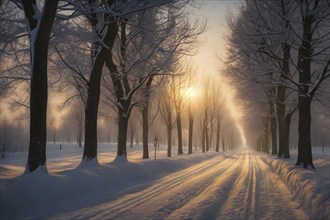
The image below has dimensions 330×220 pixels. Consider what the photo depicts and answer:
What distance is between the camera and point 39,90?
8.82 meters

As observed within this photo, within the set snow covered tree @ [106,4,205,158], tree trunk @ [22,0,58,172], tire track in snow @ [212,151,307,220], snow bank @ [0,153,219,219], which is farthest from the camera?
snow covered tree @ [106,4,205,158]

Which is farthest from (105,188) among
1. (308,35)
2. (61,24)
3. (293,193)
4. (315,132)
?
(315,132)

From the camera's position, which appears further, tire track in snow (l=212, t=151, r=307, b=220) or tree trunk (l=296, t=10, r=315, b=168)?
tree trunk (l=296, t=10, r=315, b=168)

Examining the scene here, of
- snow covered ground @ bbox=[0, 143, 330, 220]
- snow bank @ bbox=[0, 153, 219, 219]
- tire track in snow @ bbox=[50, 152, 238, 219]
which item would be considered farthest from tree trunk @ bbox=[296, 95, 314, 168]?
snow bank @ bbox=[0, 153, 219, 219]

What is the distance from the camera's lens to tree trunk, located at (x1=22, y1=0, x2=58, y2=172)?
8.70 meters

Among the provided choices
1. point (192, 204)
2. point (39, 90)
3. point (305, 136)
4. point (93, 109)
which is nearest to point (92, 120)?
point (93, 109)

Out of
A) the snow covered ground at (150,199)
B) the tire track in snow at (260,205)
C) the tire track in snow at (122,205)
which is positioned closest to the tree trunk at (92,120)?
the snow covered ground at (150,199)

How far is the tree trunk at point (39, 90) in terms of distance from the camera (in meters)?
8.70

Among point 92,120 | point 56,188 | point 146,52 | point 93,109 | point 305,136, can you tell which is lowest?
point 56,188

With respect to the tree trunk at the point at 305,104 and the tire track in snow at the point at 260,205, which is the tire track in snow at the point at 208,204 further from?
the tree trunk at the point at 305,104

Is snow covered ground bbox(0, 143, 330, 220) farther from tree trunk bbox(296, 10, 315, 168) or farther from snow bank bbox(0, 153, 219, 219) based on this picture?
tree trunk bbox(296, 10, 315, 168)

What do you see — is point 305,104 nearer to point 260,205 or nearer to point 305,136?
point 305,136

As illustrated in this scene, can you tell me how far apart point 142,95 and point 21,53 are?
314 inches

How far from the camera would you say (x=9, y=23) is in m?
11.6
